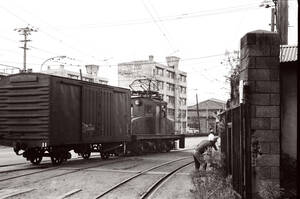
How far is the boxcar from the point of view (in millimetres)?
14125

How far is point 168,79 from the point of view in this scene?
82.8m

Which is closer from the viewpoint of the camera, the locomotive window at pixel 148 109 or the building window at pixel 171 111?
the locomotive window at pixel 148 109

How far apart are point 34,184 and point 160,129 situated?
1450cm

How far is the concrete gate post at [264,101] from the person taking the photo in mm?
6852

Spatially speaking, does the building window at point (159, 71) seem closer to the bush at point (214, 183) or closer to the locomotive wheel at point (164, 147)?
the locomotive wheel at point (164, 147)

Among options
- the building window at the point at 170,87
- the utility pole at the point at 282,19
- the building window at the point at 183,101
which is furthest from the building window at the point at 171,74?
the utility pole at the point at 282,19

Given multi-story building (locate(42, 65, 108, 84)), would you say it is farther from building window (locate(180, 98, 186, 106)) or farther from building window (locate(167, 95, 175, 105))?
building window (locate(180, 98, 186, 106))

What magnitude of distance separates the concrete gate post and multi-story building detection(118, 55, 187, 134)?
66.1m

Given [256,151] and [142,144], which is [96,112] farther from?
[256,151]

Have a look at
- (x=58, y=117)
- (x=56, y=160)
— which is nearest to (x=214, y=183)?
(x=58, y=117)

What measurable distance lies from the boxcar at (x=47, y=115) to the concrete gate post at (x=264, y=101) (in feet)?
29.5

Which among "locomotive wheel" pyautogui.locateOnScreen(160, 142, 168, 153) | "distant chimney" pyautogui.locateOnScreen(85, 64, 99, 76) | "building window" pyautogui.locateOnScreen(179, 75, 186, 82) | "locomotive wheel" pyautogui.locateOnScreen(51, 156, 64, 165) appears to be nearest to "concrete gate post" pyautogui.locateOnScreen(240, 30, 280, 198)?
"locomotive wheel" pyautogui.locateOnScreen(51, 156, 64, 165)

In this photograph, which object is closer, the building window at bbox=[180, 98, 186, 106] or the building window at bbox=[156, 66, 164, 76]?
the building window at bbox=[156, 66, 164, 76]

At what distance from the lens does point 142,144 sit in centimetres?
2200
